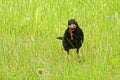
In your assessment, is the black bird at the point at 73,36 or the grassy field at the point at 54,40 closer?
the grassy field at the point at 54,40

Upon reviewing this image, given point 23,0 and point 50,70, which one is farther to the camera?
point 23,0

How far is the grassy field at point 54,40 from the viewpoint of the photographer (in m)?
4.53

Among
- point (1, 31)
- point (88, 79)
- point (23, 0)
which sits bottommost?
point (88, 79)

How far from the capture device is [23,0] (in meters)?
7.05

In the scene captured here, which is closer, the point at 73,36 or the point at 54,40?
the point at 73,36

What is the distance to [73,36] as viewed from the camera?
4891 mm

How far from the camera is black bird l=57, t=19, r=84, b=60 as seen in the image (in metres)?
4.81

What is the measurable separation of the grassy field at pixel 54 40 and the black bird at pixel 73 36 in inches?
6.9

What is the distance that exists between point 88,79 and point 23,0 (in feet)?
10.0

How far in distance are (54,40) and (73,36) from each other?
0.79 meters

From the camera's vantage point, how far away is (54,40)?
5645 mm

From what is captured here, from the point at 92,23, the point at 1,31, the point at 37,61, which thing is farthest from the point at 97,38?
the point at 1,31

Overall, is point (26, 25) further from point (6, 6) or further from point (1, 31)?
point (6, 6)

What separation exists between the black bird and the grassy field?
0.58 feet
